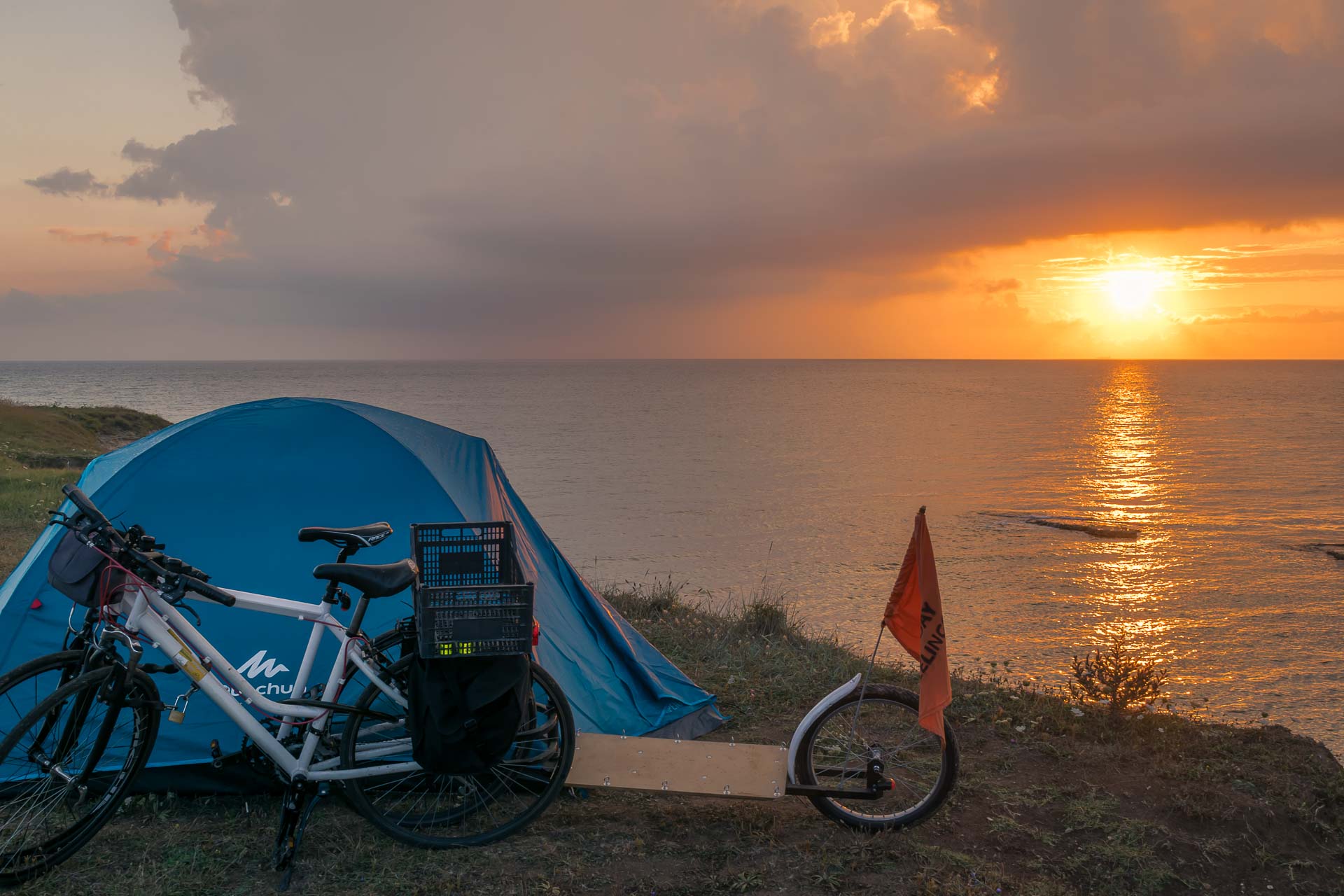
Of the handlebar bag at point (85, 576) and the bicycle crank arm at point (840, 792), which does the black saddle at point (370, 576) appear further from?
the bicycle crank arm at point (840, 792)

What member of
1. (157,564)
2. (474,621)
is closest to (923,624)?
(474,621)

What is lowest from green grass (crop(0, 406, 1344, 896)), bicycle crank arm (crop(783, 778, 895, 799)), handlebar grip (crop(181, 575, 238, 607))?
green grass (crop(0, 406, 1344, 896))

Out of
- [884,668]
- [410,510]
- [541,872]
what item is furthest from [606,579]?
[541,872]

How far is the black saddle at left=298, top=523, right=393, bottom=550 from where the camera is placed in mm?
4367

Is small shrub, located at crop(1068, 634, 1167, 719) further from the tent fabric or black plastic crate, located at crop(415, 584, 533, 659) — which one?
black plastic crate, located at crop(415, 584, 533, 659)

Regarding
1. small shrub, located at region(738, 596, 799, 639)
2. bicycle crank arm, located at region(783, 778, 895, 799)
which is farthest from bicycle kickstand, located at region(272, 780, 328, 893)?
small shrub, located at region(738, 596, 799, 639)

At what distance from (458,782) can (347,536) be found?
59.9 inches

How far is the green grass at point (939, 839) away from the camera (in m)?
4.25

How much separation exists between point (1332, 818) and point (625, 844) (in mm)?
3943

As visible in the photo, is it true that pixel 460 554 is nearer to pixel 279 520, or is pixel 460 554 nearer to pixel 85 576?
pixel 279 520

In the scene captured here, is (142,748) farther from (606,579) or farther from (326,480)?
(606,579)

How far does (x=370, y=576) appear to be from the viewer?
4.14 m

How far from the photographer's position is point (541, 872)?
4305 millimetres

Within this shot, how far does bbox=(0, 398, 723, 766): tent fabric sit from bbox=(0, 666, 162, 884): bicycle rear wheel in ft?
2.37
